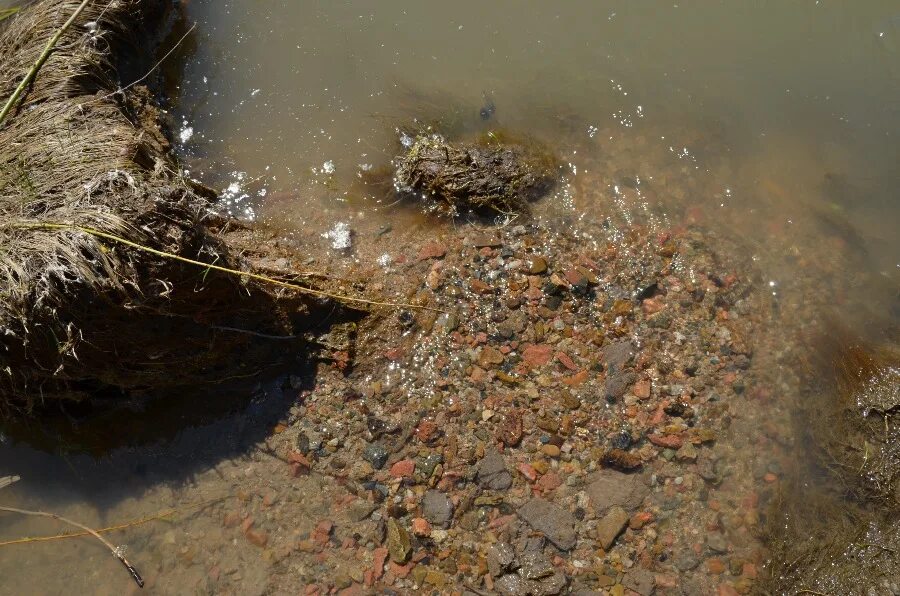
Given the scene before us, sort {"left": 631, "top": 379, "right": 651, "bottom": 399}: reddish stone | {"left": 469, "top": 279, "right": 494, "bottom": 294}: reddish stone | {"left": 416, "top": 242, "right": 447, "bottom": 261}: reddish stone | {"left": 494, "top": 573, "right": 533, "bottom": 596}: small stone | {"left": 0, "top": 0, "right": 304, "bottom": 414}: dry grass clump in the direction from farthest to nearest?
{"left": 416, "top": 242, "right": 447, "bottom": 261}: reddish stone, {"left": 469, "top": 279, "right": 494, "bottom": 294}: reddish stone, {"left": 631, "top": 379, "right": 651, "bottom": 399}: reddish stone, {"left": 494, "top": 573, "right": 533, "bottom": 596}: small stone, {"left": 0, "top": 0, "right": 304, "bottom": 414}: dry grass clump

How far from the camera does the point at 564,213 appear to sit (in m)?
5.79

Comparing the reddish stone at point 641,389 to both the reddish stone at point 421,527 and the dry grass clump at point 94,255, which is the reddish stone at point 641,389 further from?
the dry grass clump at point 94,255

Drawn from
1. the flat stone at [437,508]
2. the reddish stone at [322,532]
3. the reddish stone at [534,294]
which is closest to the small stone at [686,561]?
the flat stone at [437,508]

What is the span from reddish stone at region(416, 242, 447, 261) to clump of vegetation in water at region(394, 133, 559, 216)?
1.35 ft

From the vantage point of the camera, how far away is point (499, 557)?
4422 millimetres

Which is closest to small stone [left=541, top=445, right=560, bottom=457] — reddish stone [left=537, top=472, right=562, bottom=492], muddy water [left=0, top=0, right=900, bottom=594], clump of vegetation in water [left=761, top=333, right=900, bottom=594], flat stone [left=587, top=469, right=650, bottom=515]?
reddish stone [left=537, top=472, right=562, bottom=492]

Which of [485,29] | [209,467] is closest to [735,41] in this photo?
[485,29]

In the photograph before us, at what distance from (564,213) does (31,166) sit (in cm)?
436

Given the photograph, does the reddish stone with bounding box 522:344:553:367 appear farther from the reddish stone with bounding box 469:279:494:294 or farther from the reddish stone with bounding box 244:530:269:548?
the reddish stone with bounding box 244:530:269:548

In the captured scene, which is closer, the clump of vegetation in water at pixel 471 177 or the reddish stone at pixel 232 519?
the reddish stone at pixel 232 519

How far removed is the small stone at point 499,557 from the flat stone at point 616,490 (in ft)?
2.47

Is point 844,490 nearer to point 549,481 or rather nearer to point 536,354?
point 549,481

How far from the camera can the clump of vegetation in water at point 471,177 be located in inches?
224

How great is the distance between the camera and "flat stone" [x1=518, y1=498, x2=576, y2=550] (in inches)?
177
